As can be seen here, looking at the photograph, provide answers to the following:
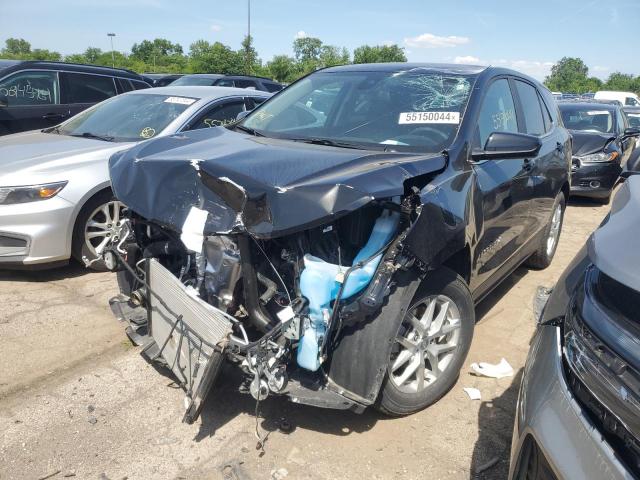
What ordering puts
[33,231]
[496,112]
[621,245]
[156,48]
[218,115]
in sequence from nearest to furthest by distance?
[621,245]
[496,112]
[33,231]
[218,115]
[156,48]

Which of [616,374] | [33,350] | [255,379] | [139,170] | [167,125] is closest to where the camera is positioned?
[616,374]

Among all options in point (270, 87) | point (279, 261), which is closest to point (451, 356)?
point (279, 261)

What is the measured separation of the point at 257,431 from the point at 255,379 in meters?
0.41

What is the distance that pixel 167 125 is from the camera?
16.5ft

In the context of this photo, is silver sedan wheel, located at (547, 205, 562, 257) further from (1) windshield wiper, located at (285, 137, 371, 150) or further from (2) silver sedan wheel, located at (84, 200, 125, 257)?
(2) silver sedan wheel, located at (84, 200, 125, 257)

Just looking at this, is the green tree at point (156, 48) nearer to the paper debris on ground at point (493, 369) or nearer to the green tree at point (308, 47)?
the green tree at point (308, 47)

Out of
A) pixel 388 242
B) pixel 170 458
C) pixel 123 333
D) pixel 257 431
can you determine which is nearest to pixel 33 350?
pixel 123 333

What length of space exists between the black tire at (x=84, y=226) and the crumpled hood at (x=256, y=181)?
150 centimetres

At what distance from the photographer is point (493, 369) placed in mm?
3314

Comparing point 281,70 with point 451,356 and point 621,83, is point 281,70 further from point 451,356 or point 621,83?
point 621,83

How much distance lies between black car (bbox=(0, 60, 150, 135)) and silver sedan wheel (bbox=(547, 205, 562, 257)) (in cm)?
626

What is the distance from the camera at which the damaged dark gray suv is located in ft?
7.67

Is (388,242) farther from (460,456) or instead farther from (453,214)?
(460,456)

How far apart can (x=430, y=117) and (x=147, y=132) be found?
2936mm
